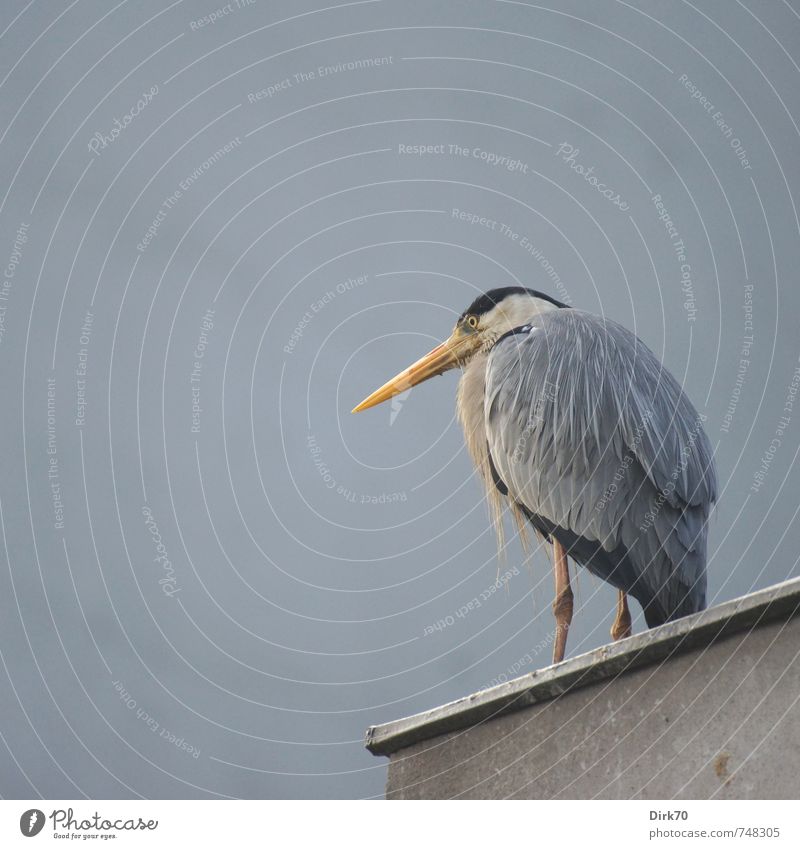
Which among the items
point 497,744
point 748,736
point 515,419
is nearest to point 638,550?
point 515,419

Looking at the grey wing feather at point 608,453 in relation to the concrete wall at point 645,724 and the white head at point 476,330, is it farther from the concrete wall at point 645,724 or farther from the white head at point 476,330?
the concrete wall at point 645,724

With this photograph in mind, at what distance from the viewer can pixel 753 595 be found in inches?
124

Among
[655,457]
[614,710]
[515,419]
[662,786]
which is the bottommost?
[662,786]

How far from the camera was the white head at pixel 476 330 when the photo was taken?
611 centimetres

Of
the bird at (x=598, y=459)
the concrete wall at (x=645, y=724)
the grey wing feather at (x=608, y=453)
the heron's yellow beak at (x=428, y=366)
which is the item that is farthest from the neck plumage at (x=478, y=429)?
the concrete wall at (x=645, y=724)

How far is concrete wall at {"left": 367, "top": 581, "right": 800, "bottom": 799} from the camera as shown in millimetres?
3064

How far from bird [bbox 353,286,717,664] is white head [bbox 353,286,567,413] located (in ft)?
1.12

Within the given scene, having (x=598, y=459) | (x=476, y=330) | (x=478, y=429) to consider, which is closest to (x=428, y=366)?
(x=476, y=330)

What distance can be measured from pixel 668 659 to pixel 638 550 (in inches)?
56.8

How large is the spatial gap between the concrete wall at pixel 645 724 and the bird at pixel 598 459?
1.25 m

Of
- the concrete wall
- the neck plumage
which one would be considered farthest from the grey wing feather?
the concrete wall

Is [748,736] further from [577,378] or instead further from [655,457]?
[577,378]

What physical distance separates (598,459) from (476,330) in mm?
1568
